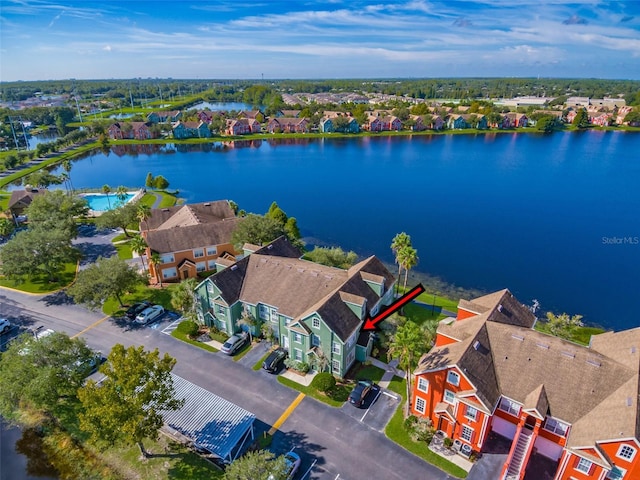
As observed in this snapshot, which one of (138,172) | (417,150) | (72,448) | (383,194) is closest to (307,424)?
(72,448)

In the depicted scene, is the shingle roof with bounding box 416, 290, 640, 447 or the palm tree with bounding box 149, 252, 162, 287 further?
the palm tree with bounding box 149, 252, 162, 287

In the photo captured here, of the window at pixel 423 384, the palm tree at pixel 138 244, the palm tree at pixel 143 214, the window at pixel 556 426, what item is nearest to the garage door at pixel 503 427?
the window at pixel 556 426

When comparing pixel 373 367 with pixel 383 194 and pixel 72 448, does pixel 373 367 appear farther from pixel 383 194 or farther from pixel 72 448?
pixel 383 194

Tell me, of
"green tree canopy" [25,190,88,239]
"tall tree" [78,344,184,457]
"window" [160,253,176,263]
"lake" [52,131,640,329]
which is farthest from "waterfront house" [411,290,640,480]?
"green tree canopy" [25,190,88,239]

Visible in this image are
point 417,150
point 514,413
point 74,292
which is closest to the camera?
point 514,413

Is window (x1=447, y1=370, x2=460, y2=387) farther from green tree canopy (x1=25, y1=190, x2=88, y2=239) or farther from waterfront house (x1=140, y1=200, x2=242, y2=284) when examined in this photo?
green tree canopy (x1=25, y1=190, x2=88, y2=239)

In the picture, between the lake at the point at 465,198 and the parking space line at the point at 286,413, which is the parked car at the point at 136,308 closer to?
the parking space line at the point at 286,413
